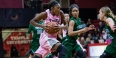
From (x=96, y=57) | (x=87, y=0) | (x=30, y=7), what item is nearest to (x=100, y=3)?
(x=87, y=0)

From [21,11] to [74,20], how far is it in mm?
11668

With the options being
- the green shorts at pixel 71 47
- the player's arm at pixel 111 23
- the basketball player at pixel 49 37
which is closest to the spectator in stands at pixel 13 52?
the green shorts at pixel 71 47

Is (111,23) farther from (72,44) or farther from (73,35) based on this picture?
(72,44)

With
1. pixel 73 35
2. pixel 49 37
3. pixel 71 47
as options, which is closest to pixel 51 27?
pixel 49 37

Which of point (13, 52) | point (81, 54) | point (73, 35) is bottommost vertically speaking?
point (13, 52)

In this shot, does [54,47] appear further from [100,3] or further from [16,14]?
[100,3]

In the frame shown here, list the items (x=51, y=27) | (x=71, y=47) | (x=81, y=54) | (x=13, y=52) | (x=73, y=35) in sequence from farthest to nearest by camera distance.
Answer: (x=13, y=52) → (x=71, y=47) → (x=81, y=54) → (x=73, y=35) → (x=51, y=27)

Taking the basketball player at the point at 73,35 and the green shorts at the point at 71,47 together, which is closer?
the basketball player at the point at 73,35

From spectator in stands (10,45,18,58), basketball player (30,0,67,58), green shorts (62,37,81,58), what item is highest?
basketball player (30,0,67,58)

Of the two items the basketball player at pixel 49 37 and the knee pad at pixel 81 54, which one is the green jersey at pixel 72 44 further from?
the basketball player at pixel 49 37

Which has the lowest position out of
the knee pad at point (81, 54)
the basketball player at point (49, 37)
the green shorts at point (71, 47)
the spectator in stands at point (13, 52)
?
the spectator in stands at point (13, 52)

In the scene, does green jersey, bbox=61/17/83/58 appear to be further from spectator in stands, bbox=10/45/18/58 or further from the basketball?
spectator in stands, bbox=10/45/18/58

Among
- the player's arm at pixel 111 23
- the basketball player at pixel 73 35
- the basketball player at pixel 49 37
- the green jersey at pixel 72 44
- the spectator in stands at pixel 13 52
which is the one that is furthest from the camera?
the spectator in stands at pixel 13 52

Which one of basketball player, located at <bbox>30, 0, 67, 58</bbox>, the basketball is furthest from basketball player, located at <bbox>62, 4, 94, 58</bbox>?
the basketball
